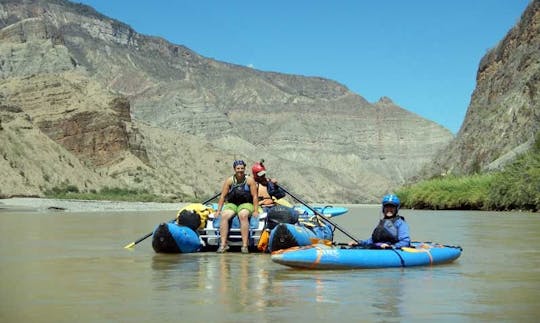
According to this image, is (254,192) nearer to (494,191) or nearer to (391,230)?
(391,230)

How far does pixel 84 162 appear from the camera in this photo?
259ft

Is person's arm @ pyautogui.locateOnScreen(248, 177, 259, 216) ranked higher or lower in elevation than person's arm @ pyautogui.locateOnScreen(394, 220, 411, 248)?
higher

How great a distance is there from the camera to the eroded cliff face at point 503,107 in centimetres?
5181

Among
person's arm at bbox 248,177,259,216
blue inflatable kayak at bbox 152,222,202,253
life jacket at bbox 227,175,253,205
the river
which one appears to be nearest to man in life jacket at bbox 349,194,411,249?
the river

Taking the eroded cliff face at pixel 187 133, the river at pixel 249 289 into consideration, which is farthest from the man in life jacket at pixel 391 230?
the eroded cliff face at pixel 187 133

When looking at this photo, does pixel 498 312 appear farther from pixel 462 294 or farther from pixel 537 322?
pixel 462 294

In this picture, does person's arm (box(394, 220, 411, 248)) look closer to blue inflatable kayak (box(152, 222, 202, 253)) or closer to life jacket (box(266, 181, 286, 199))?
life jacket (box(266, 181, 286, 199))

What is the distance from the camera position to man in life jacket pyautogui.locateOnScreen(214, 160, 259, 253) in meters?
14.0

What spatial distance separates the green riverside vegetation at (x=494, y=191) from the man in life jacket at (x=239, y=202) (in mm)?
23543

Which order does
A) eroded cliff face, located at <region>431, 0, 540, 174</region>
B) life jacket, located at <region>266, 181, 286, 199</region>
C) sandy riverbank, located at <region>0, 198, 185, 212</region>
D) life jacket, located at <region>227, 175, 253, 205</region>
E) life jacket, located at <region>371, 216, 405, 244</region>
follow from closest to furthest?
1. life jacket, located at <region>371, 216, 405, 244</region>
2. life jacket, located at <region>227, 175, 253, 205</region>
3. life jacket, located at <region>266, 181, 286, 199</region>
4. sandy riverbank, located at <region>0, 198, 185, 212</region>
5. eroded cliff face, located at <region>431, 0, 540, 174</region>

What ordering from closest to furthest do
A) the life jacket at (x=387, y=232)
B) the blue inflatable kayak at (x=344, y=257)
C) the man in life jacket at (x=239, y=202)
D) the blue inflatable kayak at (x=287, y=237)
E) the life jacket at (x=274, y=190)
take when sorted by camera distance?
the blue inflatable kayak at (x=344, y=257) < the life jacket at (x=387, y=232) < the blue inflatable kayak at (x=287, y=237) < the man in life jacket at (x=239, y=202) < the life jacket at (x=274, y=190)

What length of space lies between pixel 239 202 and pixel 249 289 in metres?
4.97

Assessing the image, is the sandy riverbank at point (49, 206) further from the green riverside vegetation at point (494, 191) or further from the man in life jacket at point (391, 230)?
the man in life jacket at point (391, 230)

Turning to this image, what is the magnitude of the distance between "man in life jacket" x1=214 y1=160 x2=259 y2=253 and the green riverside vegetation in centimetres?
2354
